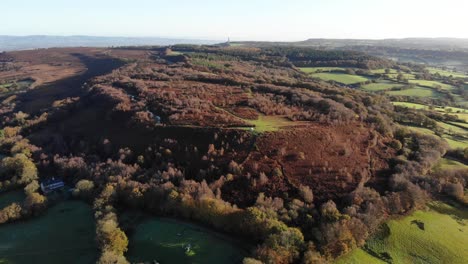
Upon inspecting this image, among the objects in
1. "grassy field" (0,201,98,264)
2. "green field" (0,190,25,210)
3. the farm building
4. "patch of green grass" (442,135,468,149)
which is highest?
"patch of green grass" (442,135,468,149)

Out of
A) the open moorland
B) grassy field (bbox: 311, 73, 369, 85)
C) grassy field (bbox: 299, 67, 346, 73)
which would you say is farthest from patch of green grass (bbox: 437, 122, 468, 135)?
grassy field (bbox: 299, 67, 346, 73)

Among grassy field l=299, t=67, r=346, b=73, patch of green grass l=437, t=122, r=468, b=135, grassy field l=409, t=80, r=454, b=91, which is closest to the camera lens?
patch of green grass l=437, t=122, r=468, b=135

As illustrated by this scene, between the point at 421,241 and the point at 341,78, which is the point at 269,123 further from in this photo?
the point at 341,78

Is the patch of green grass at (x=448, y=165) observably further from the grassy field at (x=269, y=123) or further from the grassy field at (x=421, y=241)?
the grassy field at (x=269, y=123)

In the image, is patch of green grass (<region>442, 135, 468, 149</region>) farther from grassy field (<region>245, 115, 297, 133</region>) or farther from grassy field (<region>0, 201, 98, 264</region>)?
grassy field (<region>0, 201, 98, 264</region>)

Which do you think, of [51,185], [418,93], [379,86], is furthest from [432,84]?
[51,185]

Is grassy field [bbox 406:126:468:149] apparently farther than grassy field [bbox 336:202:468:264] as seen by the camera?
Yes

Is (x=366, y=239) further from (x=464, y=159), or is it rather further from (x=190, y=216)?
(x=464, y=159)
